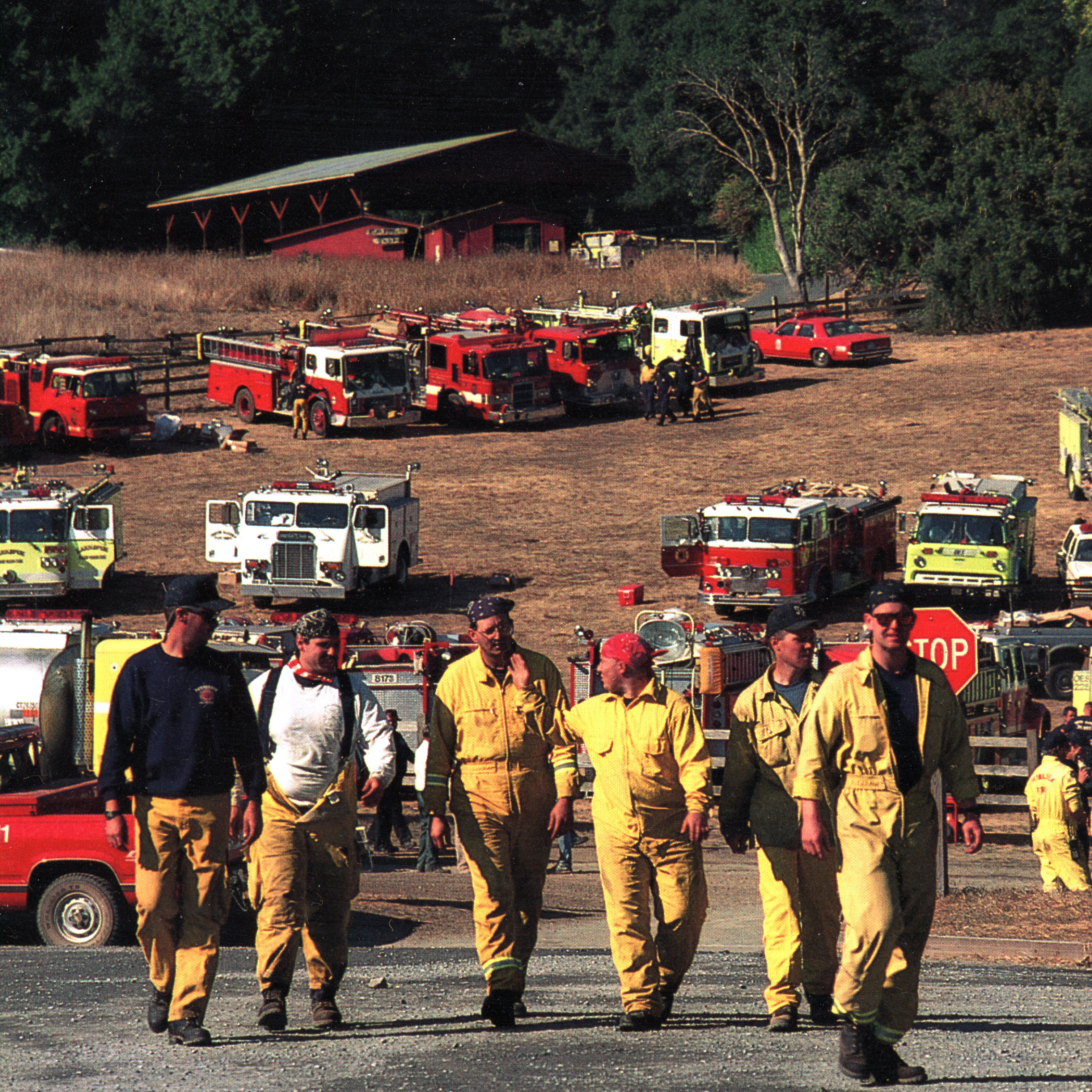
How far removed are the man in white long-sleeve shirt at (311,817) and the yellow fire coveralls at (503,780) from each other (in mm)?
322

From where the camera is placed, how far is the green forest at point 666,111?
5488cm

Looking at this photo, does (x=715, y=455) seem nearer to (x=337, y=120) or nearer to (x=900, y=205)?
(x=900, y=205)

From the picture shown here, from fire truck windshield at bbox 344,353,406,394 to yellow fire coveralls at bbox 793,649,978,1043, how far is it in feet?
116

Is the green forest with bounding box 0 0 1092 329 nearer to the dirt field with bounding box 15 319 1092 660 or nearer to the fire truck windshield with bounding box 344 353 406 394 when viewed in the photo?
the dirt field with bounding box 15 319 1092 660

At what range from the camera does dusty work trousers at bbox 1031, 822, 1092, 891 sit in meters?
14.3

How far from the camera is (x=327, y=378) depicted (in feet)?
139

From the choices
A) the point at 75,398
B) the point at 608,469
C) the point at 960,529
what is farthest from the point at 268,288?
the point at 960,529

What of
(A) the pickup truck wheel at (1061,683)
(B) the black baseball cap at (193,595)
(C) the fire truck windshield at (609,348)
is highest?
(C) the fire truck windshield at (609,348)

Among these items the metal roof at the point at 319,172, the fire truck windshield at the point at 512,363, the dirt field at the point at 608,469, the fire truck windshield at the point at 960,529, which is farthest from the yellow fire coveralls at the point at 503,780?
the metal roof at the point at 319,172

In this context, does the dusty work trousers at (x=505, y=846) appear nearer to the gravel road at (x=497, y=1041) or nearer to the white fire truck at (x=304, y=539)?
the gravel road at (x=497, y=1041)

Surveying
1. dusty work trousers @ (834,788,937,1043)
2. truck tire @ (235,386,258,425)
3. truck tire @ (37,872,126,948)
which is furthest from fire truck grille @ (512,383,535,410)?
dusty work trousers @ (834,788,937,1043)

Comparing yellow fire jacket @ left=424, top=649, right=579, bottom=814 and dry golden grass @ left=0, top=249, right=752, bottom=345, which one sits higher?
dry golden grass @ left=0, top=249, right=752, bottom=345

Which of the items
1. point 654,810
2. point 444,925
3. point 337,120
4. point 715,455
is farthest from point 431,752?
point 337,120

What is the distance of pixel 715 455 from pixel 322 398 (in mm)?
9670
